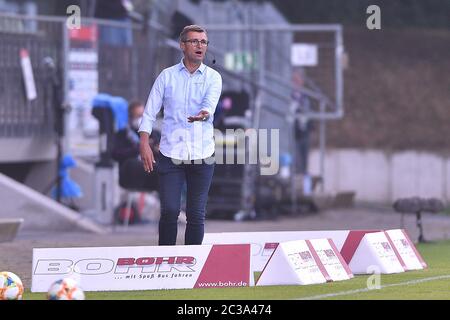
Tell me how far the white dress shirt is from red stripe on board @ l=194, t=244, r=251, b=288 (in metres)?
1.15

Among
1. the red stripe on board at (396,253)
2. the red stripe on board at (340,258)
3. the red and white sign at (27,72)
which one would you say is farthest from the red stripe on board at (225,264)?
the red and white sign at (27,72)

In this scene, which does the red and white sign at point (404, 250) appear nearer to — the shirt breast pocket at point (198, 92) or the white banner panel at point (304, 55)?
the shirt breast pocket at point (198, 92)

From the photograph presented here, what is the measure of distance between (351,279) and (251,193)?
Answer: 39.4 ft

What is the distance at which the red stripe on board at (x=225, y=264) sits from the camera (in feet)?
35.4

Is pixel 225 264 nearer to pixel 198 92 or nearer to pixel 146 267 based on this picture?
pixel 146 267

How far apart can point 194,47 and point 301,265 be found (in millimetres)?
2009

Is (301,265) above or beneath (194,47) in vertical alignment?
beneath

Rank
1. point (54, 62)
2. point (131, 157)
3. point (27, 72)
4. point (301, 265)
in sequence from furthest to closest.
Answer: point (54, 62) → point (27, 72) → point (131, 157) → point (301, 265)

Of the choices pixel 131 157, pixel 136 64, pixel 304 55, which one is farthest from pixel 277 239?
pixel 304 55

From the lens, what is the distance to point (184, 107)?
38.4ft

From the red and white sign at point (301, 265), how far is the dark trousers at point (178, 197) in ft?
2.77

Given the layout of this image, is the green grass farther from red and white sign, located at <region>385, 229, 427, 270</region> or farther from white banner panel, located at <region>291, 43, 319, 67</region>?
white banner panel, located at <region>291, 43, 319, 67</region>

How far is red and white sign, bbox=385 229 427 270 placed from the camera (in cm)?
1269

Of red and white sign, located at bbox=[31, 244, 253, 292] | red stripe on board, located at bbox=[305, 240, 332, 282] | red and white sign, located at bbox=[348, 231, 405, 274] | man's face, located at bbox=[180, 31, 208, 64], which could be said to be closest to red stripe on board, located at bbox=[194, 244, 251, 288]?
red and white sign, located at bbox=[31, 244, 253, 292]
